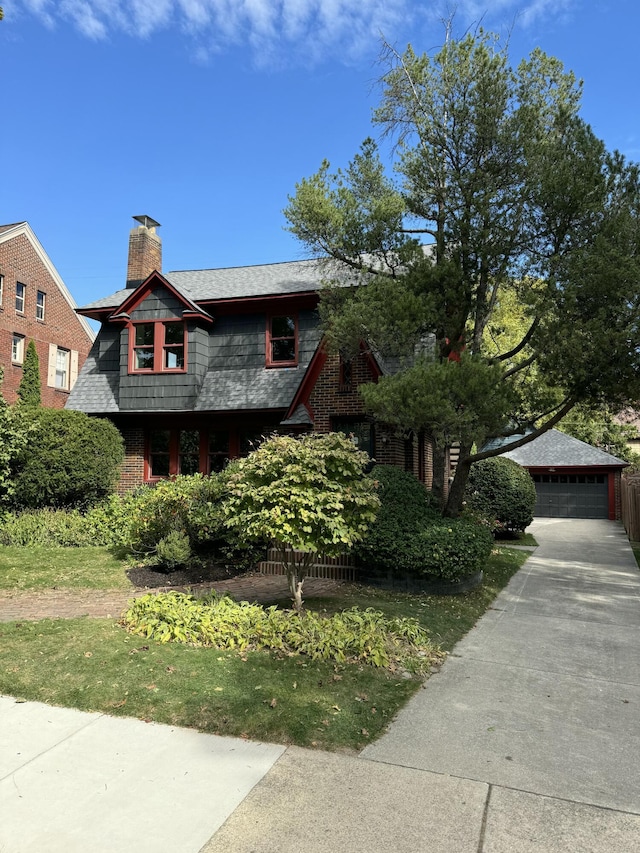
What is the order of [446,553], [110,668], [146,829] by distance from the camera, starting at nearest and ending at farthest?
[146,829], [110,668], [446,553]

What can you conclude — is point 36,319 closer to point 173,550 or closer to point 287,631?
point 173,550

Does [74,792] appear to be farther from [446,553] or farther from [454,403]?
[454,403]

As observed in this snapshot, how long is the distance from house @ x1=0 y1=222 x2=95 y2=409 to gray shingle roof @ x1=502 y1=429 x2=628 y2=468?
822 inches

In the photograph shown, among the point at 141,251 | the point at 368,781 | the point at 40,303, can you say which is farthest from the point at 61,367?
the point at 368,781

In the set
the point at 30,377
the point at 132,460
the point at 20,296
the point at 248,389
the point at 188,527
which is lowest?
the point at 188,527

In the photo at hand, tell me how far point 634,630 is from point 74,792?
6.67 meters

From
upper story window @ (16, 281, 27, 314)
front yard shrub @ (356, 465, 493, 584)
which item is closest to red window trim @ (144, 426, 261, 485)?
front yard shrub @ (356, 465, 493, 584)

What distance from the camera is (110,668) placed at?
16.8 ft

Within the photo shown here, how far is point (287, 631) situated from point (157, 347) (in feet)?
38.7

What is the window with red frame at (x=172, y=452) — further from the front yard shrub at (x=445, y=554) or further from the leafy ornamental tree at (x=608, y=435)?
the leafy ornamental tree at (x=608, y=435)

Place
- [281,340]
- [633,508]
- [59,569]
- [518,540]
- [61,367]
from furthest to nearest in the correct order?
1. [61,367]
2. [633,508]
3. [518,540]
4. [281,340]
5. [59,569]

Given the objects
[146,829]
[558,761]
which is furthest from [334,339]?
[146,829]

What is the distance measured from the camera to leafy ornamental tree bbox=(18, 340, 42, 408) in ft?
77.8

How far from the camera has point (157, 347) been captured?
16234mm
